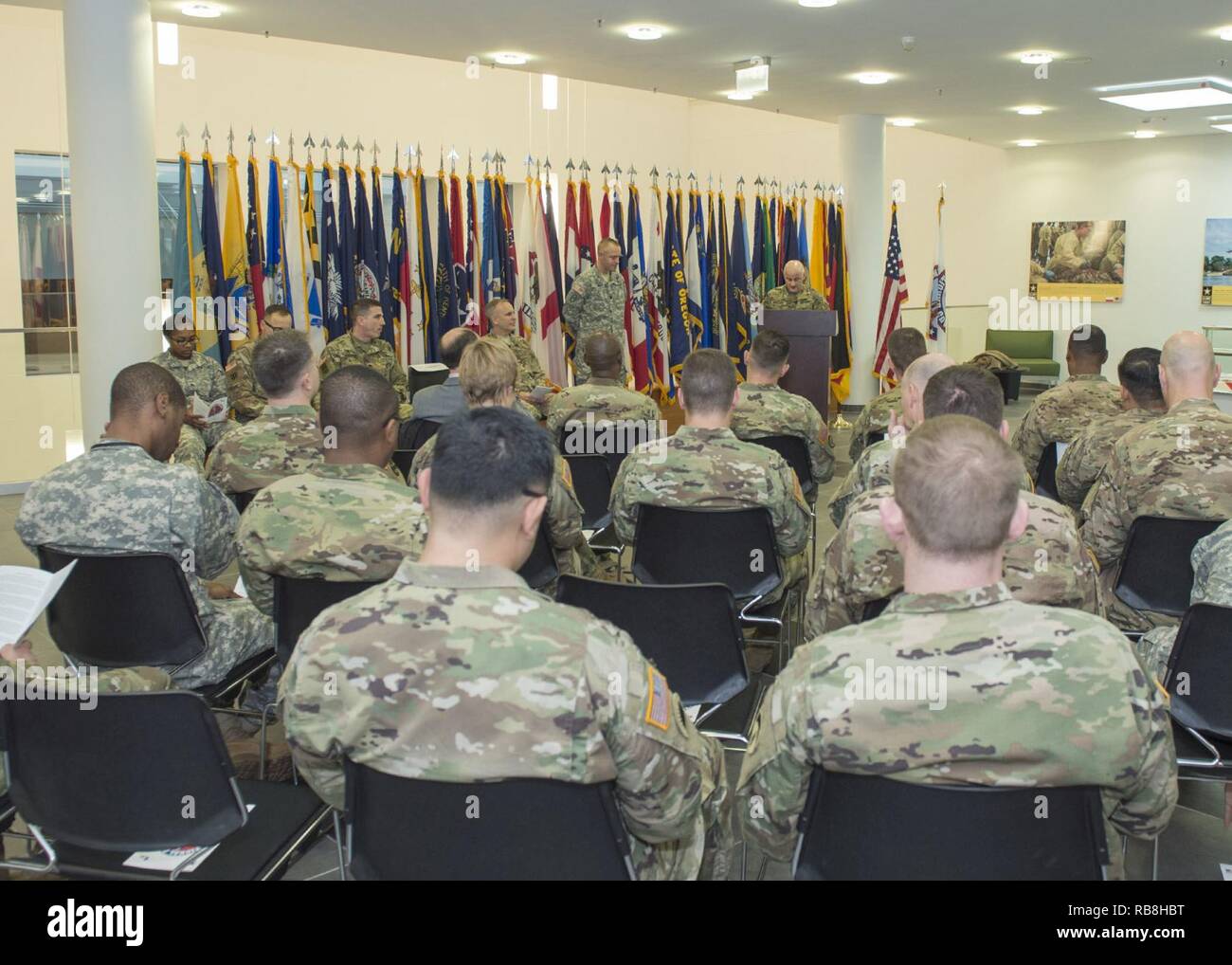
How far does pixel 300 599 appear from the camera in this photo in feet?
9.55

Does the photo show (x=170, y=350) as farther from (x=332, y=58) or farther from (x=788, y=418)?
(x=332, y=58)

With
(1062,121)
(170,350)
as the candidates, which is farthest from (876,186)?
(170,350)

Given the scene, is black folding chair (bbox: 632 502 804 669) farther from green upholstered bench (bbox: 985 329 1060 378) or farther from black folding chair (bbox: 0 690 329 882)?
green upholstered bench (bbox: 985 329 1060 378)

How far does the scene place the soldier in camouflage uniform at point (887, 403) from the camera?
5.57m

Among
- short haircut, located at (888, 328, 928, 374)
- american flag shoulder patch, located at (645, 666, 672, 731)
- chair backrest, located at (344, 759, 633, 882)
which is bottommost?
chair backrest, located at (344, 759, 633, 882)

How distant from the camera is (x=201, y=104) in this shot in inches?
342

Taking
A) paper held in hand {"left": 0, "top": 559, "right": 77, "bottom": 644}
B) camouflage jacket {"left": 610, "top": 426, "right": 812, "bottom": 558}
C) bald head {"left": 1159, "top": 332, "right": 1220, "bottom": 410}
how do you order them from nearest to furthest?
paper held in hand {"left": 0, "top": 559, "right": 77, "bottom": 644}, camouflage jacket {"left": 610, "top": 426, "right": 812, "bottom": 558}, bald head {"left": 1159, "top": 332, "right": 1220, "bottom": 410}

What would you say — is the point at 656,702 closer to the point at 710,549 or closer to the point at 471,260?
the point at 710,549

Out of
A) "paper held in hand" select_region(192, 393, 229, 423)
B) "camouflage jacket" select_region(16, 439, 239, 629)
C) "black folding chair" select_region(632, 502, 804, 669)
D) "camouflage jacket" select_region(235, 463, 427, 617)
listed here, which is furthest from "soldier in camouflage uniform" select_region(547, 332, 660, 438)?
"camouflage jacket" select_region(235, 463, 427, 617)

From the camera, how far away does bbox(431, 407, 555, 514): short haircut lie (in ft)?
5.86

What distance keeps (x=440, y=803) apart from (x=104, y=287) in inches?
189

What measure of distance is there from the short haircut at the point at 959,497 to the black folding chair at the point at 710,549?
5.90ft

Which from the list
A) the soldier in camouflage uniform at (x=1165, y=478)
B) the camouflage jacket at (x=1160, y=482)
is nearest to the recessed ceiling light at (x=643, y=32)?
the soldier in camouflage uniform at (x=1165, y=478)

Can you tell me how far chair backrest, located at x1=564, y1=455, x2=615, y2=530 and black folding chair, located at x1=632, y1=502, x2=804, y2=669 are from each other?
1.21 metres
